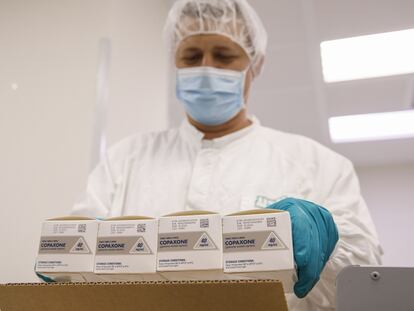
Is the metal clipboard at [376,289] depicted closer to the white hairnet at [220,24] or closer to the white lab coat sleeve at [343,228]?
the white lab coat sleeve at [343,228]

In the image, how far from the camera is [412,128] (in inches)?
164

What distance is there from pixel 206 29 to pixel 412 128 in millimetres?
3496

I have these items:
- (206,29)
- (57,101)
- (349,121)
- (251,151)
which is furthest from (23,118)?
(349,121)

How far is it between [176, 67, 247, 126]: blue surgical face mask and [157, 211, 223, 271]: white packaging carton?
68 cm

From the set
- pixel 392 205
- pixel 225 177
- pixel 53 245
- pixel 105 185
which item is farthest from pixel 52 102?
pixel 392 205

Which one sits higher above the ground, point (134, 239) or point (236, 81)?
point (236, 81)

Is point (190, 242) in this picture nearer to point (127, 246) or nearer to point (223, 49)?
point (127, 246)

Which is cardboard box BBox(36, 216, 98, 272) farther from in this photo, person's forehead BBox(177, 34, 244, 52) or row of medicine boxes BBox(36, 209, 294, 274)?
person's forehead BBox(177, 34, 244, 52)

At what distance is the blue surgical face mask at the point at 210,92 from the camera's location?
126 cm

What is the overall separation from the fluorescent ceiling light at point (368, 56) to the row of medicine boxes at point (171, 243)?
2.47 metres

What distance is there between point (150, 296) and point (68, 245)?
0.58 ft

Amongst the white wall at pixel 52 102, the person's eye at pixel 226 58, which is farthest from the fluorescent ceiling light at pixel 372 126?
the person's eye at pixel 226 58

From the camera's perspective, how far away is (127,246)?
641mm

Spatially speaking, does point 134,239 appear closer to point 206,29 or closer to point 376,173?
point 206,29
